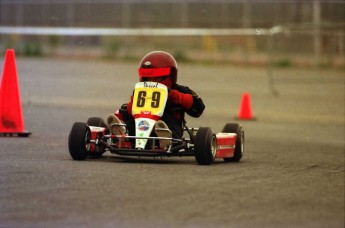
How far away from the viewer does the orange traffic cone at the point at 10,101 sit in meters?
14.8

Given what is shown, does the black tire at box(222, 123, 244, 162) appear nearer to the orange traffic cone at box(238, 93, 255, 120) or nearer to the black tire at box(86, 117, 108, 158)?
the black tire at box(86, 117, 108, 158)

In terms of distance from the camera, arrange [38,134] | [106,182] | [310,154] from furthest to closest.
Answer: [38,134], [310,154], [106,182]

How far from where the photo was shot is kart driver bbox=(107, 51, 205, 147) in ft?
39.3

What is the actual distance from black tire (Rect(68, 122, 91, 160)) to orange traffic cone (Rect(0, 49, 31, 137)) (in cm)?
332

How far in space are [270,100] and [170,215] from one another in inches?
713

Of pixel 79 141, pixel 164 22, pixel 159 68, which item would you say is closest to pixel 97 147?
pixel 79 141

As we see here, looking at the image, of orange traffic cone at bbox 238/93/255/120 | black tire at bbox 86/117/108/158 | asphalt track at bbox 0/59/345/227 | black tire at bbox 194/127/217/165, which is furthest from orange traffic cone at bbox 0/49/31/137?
orange traffic cone at bbox 238/93/255/120

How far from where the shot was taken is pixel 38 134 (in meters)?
15.9

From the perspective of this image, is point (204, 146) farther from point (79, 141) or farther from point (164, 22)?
point (164, 22)

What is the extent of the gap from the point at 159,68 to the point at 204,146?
119cm

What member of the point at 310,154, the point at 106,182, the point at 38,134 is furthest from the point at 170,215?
the point at 38,134

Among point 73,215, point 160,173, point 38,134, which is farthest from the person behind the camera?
point 38,134

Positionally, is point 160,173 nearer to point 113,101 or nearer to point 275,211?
point 275,211

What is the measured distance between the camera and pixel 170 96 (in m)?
12.0
